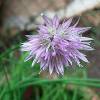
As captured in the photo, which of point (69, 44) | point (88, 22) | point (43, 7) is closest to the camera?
point (69, 44)

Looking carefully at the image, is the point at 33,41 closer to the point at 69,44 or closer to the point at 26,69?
the point at 69,44

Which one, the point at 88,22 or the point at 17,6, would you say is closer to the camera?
the point at 88,22

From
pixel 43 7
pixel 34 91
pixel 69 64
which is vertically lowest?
pixel 34 91

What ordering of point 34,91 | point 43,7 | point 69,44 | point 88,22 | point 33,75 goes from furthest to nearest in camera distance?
point 43,7 < point 88,22 < point 34,91 < point 33,75 < point 69,44

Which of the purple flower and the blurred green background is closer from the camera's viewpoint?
the purple flower

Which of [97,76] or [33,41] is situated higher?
[33,41]

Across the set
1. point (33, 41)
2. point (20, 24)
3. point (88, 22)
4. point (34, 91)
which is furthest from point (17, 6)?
point (33, 41)

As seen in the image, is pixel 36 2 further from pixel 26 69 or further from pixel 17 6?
pixel 26 69
